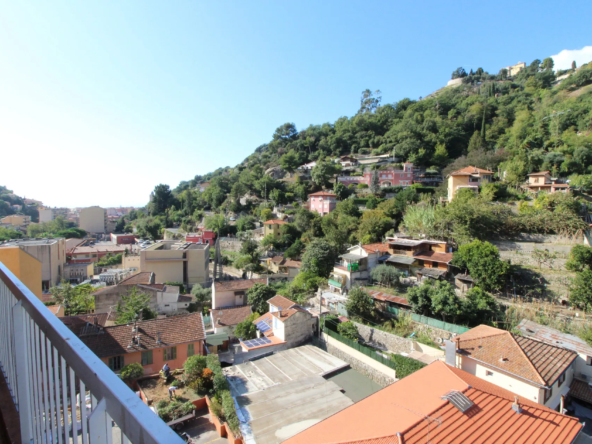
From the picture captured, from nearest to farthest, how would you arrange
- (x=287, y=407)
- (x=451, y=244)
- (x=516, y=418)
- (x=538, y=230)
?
(x=516, y=418)
(x=287, y=407)
(x=538, y=230)
(x=451, y=244)

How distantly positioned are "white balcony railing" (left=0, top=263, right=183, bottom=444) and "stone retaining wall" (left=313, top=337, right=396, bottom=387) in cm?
1133

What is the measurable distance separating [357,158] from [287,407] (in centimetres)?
3580

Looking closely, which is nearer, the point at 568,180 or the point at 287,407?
the point at 287,407

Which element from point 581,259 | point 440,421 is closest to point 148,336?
point 440,421

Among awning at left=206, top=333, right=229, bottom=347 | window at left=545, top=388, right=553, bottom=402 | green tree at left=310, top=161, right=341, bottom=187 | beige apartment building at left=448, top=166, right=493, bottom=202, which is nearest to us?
window at left=545, top=388, right=553, bottom=402

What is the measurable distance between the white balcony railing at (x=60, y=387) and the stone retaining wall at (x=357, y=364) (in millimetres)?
11334

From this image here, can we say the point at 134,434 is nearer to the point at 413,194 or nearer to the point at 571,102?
the point at 413,194

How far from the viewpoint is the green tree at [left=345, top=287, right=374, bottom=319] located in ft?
47.6

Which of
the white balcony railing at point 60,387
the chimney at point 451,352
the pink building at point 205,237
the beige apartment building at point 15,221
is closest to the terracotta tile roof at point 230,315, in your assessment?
the chimney at point 451,352

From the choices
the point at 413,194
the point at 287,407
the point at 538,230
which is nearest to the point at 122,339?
the point at 287,407

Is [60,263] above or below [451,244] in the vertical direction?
below

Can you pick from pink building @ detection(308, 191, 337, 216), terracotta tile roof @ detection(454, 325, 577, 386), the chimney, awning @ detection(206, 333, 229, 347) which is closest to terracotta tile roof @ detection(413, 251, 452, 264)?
terracotta tile roof @ detection(454, 325, 577, 386)

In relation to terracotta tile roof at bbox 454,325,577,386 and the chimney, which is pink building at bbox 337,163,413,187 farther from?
the chimney

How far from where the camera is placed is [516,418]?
698cm
